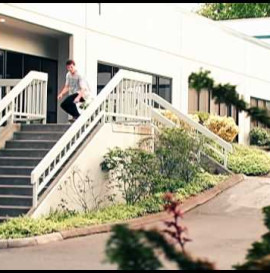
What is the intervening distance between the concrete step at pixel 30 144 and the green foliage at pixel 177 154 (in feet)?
7.62

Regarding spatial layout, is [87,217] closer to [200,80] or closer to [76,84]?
[76,84]

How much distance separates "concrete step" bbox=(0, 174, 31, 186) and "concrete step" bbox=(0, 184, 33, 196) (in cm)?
A: 20

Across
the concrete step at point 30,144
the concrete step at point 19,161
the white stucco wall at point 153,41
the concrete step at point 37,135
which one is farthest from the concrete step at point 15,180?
the white stucco wall at point 153,41

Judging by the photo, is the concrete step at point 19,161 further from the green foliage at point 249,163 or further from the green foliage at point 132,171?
the green foliage at point 249,163

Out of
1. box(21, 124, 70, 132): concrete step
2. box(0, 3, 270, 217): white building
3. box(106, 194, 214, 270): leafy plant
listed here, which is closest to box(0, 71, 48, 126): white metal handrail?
box(0, 3, 270, 217): white building

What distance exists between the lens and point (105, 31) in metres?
21.2

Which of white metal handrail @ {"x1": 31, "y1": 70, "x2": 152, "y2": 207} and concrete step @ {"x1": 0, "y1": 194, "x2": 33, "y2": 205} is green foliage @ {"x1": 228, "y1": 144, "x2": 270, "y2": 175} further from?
concrete step @ {"x1": 0, "y1": 194, "x2": 33, "y2": 205}

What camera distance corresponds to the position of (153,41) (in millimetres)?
23859

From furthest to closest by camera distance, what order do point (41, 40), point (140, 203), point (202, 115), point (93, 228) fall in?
1. point (202, 115)
2. point (41, 40)
3. point (140, 203)
4. point (93, 228)

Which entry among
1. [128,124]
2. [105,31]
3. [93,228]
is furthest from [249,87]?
[93,228]

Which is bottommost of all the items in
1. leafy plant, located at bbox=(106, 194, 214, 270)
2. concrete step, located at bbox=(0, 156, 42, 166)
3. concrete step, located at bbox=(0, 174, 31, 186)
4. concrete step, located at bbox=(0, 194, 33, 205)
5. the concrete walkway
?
the concrete walkway

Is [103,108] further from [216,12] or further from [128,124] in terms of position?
[216,12]

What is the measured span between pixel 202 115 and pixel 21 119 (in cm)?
1015

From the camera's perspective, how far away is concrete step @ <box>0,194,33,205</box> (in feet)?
41.7
